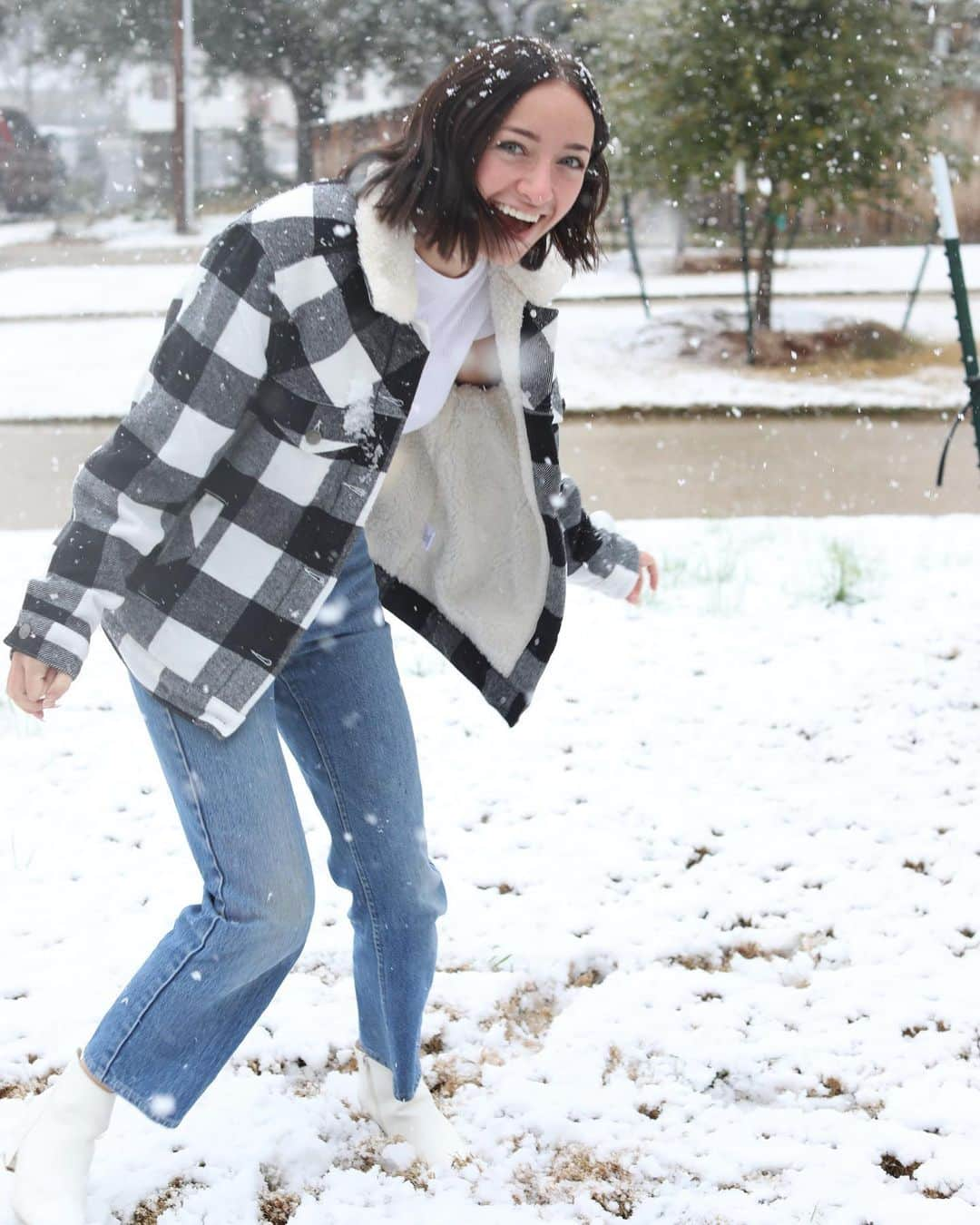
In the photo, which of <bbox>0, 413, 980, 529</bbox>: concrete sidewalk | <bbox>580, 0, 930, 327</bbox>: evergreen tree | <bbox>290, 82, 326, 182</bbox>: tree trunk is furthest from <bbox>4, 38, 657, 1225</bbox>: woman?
<bbox>290, 82, 326, 182</bbox>: tree trunk

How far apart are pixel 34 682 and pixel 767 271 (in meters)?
11.1

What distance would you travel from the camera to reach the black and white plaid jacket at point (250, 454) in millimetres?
1470

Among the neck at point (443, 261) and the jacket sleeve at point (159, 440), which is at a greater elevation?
the neck at point (443, 261)

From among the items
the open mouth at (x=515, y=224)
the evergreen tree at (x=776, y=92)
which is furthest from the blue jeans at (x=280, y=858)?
the evergreen tree at (x=776, y=92)

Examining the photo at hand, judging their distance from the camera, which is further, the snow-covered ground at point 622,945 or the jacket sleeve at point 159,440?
the snow-covered ground at point 622,945

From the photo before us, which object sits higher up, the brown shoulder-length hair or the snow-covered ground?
the brown shoulder-length hair

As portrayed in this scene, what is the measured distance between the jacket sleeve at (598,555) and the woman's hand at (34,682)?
32.1 inches

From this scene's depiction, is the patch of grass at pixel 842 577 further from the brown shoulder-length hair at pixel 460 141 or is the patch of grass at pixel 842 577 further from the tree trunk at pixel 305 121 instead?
the tree trunk at pixel 305 121

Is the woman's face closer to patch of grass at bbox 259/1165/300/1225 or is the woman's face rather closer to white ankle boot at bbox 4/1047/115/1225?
white ankle boot at bbox 4/1047/115/1225

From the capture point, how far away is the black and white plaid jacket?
4.82ft

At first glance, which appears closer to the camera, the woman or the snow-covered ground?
the woman

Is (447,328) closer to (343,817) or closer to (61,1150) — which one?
(343,817)

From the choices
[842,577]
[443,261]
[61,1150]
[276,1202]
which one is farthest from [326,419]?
[842,577]

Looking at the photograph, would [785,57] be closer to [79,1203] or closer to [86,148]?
[79,1203]
